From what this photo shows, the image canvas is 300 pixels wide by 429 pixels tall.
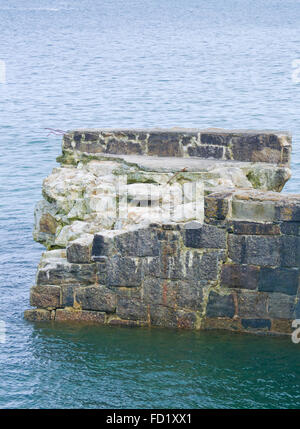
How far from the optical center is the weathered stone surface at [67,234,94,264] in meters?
11.1

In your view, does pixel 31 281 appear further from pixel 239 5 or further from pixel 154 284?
pixel 239 5

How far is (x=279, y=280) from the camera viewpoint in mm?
10539

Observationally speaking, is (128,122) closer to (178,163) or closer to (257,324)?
(178,163)

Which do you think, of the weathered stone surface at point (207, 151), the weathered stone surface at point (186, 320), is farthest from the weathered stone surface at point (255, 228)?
the weathered stone surface at point (207, 151)

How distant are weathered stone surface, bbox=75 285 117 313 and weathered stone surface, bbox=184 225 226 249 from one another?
1.36 meters

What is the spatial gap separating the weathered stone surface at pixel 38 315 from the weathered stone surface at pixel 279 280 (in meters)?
3.00

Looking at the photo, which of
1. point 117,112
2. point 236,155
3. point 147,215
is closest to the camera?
point 147,215

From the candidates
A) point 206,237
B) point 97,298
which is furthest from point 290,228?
point 97,298

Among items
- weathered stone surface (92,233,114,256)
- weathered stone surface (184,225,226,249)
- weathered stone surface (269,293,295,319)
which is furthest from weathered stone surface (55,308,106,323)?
weathered stone surface (269,293,295,319)

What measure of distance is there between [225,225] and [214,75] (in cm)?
3504

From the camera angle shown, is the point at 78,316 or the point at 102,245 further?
the point at 78,316

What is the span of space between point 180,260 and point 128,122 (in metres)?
20.1
